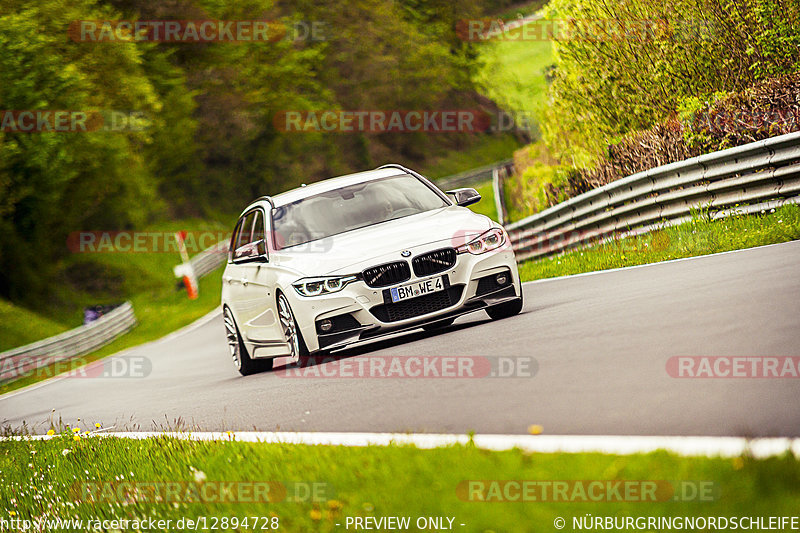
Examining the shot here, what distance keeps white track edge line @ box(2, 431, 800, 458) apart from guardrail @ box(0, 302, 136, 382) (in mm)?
20930

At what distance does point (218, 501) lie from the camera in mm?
5871

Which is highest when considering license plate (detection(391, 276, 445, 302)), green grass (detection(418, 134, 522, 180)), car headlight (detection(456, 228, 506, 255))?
green grass (detection(418, 134, 522, 180))

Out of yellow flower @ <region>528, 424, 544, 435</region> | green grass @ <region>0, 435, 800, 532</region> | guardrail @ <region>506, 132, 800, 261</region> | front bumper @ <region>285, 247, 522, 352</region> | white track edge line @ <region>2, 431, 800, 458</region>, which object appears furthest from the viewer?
guardrail @ <region>506, 132, 800, 261</region>

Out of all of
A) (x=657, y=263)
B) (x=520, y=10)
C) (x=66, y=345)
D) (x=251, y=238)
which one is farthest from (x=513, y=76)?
(x=251, y=238)

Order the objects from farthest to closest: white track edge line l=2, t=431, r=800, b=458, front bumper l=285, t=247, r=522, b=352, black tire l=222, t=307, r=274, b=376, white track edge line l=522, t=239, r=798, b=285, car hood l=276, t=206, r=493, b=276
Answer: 1. black tire l=222, t=307, r=274, b=376
2. white track edge line l=522, t=239, r=798, b=285
3. car hood l=276, t=206, r=493, b=276
4. front bumper l=285, t=247, r=522, b=352
5. white track edge line l=2, t=431, r=800, b=458

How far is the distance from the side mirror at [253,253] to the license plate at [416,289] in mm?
1635

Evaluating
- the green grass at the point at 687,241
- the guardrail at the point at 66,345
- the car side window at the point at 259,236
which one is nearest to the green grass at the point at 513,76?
the guardrail at the point at 66,345

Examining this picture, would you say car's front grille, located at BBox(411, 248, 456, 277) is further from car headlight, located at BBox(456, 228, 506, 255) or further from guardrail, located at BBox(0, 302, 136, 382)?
guardrail, located at BBox(0, 302, 136, 382)

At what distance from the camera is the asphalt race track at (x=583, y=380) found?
18.7ft

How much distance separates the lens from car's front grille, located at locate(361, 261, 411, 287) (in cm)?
971

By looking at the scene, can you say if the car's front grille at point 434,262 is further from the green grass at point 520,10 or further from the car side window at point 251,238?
the green grass at point 520,10

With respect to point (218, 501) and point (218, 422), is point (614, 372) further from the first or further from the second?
point (218, 422)

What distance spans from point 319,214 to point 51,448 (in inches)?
137

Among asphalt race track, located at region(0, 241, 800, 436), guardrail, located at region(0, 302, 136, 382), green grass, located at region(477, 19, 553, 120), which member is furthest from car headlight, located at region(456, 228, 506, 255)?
green grass, located at region(477, 19, 553, 120)
